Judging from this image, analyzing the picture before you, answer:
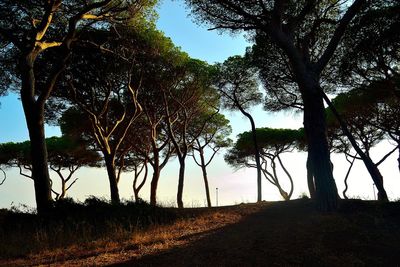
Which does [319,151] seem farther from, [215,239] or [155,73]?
[155,73]

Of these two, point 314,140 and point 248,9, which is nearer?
point 314,140

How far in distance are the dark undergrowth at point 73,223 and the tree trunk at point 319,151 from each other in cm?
395

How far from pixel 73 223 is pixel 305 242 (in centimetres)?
529

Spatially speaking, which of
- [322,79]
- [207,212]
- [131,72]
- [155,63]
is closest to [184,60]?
[155,63]

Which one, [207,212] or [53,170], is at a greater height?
[53,170]

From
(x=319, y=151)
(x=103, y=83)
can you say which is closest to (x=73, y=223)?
(x=319, y=151)

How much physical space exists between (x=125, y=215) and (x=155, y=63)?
33.0 ft

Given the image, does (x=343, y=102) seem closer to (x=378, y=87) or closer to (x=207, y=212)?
(x=378, y=87)

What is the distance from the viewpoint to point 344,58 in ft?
51.4

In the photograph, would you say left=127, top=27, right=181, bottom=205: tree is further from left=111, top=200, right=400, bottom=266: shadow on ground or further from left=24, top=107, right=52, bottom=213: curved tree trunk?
left=111, top=200, right=400, bottom=266: shadow on ground

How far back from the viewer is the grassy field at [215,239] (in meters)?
6.02

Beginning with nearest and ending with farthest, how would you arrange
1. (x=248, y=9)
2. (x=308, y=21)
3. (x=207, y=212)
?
(x=207, y=212) → (x=248, y=9) → (x=308, y=21)

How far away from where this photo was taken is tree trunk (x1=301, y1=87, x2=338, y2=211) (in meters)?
8.98

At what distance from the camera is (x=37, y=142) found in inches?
440
